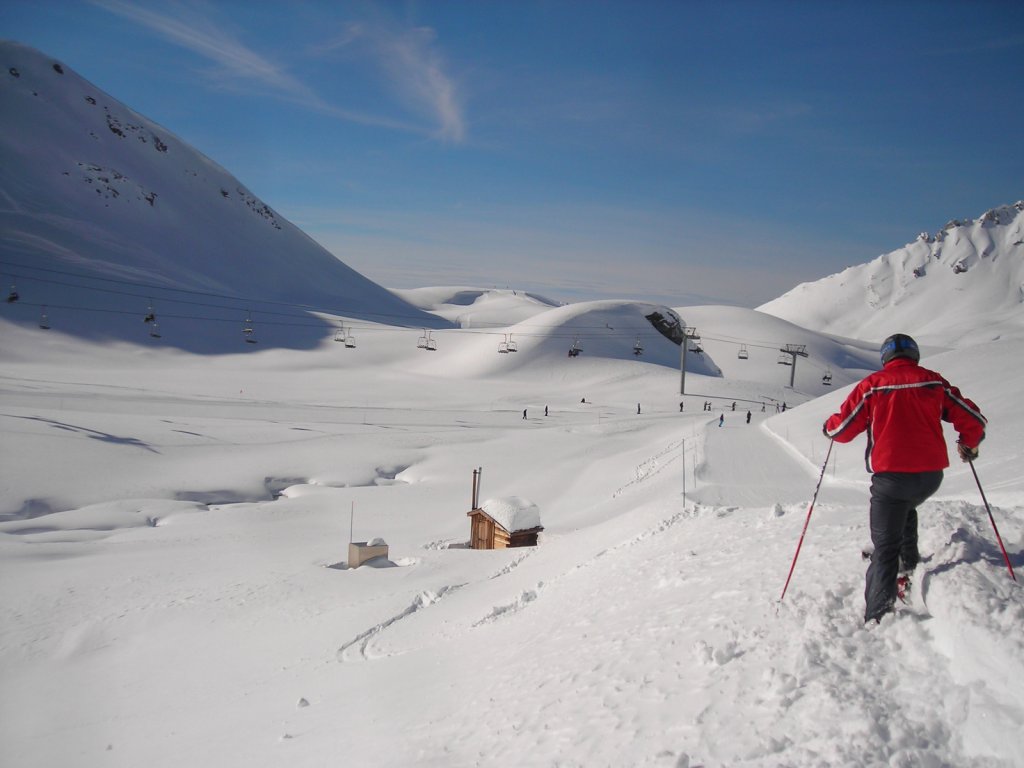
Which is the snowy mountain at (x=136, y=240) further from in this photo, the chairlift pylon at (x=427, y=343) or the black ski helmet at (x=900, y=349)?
the black ski helmet at (x=900, y=349)

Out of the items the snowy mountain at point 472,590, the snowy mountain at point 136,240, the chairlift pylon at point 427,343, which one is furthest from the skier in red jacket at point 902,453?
the snowy mountain at point 136,240

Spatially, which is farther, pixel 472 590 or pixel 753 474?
pixel 753 474

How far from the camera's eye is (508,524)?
742 inches

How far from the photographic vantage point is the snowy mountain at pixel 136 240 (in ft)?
271

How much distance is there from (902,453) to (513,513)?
15.2m

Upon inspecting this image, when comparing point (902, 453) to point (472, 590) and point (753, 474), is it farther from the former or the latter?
point (753, 474)

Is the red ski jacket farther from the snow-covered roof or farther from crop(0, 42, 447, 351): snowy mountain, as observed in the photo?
crop(0, 42, 447, 351): snowy mountain

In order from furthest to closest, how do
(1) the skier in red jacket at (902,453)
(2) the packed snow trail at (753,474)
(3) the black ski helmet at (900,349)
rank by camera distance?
1. (2) the packed snow trail at (753,474)
2. (3) the black ski helmet at (900,349)
3. (1) the skier in red jacket at (902,453)

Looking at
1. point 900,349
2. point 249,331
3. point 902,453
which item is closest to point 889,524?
point 902,453

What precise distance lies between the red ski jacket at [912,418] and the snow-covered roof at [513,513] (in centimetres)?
1484

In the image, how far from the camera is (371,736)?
5914 millimetres

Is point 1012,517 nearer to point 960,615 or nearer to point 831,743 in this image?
point 960,615

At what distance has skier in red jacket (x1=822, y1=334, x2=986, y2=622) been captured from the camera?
455 cm

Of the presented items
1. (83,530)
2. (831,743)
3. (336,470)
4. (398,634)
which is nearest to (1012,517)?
(831,743)
